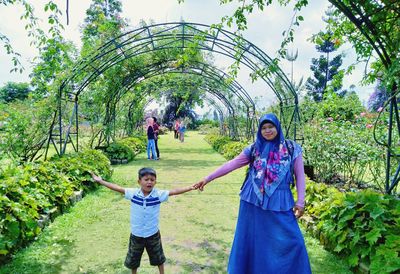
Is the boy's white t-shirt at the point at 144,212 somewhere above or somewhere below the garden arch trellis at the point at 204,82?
below

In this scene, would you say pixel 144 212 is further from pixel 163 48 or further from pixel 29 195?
pixel 163 48

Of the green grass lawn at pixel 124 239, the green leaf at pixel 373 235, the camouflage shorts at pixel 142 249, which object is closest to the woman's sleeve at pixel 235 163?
the camouflage shorts at pixel 142 249

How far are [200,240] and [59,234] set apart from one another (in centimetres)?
174

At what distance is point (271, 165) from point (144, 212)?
1130mm

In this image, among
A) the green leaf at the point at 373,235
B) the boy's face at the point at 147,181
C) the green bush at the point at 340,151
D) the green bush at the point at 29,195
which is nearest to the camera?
the boy's face at the point at 147,181

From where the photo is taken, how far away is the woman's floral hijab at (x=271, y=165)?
2.84 meters

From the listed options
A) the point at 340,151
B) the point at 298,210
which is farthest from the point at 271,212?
the point at 340,151

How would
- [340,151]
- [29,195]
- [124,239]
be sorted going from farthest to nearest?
[340,151] → [124,239] → [29,195]

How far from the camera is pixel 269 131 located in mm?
2916

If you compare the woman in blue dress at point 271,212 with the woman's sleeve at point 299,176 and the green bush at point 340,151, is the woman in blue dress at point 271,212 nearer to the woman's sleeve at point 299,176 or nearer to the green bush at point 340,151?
the woman's sleeve at point 299,176

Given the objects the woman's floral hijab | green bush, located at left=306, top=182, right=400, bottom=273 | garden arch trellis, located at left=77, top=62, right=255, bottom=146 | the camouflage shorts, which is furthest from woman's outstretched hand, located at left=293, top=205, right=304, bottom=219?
garden arch trellis, located at left=77, top=62, right=255, bottom=146

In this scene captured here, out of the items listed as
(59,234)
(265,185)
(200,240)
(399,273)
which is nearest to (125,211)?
(59,234)

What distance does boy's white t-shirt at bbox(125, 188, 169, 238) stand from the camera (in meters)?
2.90

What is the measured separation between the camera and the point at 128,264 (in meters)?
2.97
